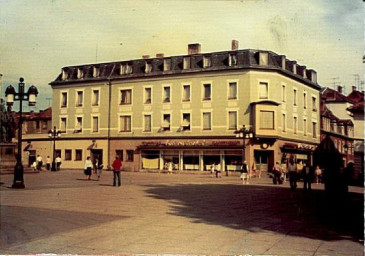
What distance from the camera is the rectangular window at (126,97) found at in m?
13.6

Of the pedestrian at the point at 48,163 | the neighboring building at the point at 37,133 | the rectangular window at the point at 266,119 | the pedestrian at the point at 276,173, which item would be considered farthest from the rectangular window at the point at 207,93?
the pedestrian at the point at 48,163

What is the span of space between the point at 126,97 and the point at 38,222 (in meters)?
6.41

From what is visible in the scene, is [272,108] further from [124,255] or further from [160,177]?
[124,255]

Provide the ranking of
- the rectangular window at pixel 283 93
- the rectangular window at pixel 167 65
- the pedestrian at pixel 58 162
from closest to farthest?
the rectangular window at pixel 283 93 → the rectangular window at pixel 167 65 → the pedestrian at pixel 58 162

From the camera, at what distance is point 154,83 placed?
13.9m

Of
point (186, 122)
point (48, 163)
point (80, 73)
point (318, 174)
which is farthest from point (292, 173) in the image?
point (48, 163)

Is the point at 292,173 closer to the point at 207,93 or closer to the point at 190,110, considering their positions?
the point at 207,93

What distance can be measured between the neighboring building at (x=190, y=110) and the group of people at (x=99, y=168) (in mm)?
1833

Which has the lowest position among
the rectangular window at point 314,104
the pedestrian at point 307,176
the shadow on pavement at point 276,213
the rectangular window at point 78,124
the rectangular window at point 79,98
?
the shadow on pavement at point 276,213

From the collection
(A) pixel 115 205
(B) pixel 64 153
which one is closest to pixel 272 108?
(A) pixel 115 205

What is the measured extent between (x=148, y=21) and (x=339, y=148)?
4.72 m

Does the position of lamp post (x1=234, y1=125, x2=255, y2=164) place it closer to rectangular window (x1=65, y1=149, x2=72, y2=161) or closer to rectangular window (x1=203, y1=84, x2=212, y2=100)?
rectangular window (x1=203, y1=84, x2=212, y2=100)

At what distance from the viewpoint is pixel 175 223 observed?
7.96 metres

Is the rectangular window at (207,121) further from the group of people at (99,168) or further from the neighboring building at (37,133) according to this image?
the neighboring building at (37,133)
